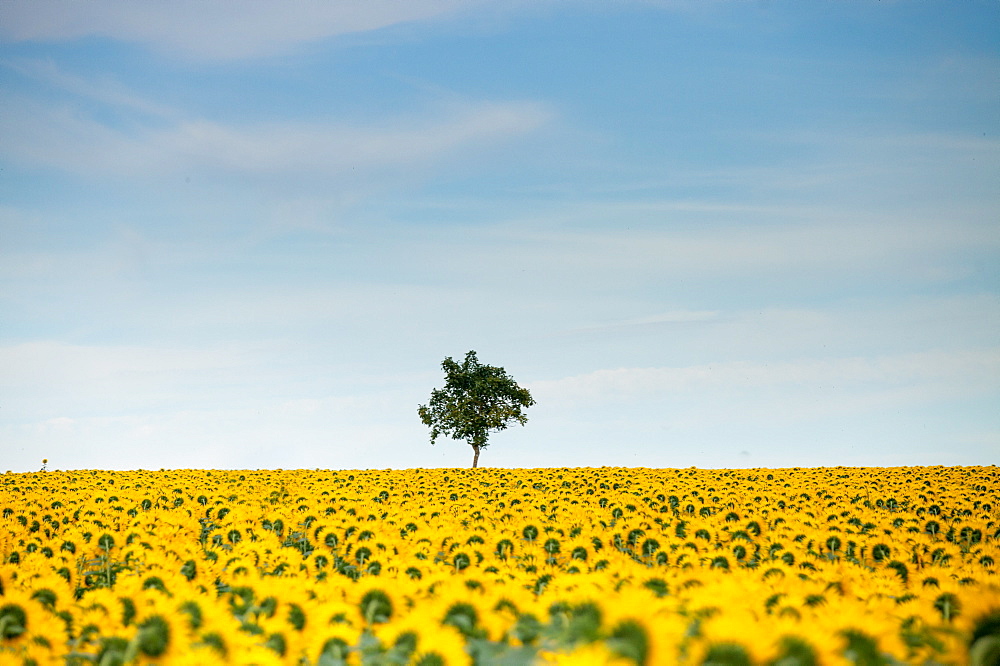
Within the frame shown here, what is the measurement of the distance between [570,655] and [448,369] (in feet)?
219

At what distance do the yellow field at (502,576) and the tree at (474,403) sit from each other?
4118cm

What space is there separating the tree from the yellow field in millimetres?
41182

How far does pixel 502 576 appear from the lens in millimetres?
10047

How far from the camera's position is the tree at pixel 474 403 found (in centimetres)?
6938

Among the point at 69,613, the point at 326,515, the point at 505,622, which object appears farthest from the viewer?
the point at 326,515

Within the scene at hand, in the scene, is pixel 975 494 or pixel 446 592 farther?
pixel 975 494

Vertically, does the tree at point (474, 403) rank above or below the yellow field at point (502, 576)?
above

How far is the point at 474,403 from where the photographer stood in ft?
230

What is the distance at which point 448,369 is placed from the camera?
71.8 m

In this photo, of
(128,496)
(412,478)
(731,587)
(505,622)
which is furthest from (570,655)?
(412,478)

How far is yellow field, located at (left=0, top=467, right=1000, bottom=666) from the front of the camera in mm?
6285

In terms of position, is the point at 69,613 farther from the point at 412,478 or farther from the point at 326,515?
the point at 412,478

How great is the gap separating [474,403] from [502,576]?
6034 centimetres

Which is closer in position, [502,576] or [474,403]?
[502,576]
